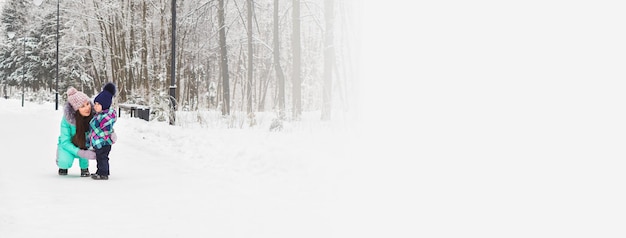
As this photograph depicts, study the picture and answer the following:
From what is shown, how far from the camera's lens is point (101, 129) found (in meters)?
7.95

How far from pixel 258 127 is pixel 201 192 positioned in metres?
8.47

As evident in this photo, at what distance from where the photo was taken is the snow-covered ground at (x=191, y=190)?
5098mm

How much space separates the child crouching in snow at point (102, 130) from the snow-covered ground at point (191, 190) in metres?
0.18

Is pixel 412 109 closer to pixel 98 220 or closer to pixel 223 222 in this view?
pixel 223 222

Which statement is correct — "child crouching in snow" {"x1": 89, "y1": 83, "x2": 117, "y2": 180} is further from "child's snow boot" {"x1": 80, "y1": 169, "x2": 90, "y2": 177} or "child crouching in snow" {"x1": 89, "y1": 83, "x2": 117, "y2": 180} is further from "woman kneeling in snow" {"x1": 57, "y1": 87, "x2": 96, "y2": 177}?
"child's snow boot" {"x1": 80, "y1": 169, "x2": 90, "y2": 177}

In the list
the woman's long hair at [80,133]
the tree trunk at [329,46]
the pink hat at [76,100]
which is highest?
the tree trunk at [329,46]

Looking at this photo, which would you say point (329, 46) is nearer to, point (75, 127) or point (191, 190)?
point (75, 127)

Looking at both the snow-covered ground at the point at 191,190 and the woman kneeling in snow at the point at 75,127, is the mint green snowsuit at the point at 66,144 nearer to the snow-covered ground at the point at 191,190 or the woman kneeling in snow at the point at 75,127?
the woman kneeling in snow at the point at 75,127

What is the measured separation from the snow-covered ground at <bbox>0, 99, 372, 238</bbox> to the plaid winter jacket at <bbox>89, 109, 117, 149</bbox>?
0.46 metres

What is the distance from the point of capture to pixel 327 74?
19109mm

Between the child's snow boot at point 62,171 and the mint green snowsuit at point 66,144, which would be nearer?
the mint green snowsuit at point 66,144

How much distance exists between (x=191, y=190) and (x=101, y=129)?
1.52 metres

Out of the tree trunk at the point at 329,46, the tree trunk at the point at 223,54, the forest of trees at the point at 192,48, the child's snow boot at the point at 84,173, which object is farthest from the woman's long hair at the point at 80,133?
the tree trunk at the point at 223,54

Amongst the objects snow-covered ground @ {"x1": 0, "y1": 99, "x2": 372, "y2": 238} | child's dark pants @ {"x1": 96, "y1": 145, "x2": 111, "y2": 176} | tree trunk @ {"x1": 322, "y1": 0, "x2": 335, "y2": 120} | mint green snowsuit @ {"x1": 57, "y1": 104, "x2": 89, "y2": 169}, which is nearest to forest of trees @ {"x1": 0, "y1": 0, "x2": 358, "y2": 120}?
tree trunk @ {"x1": 322, "y1": 0, "x2": 335, "y2": 120}
